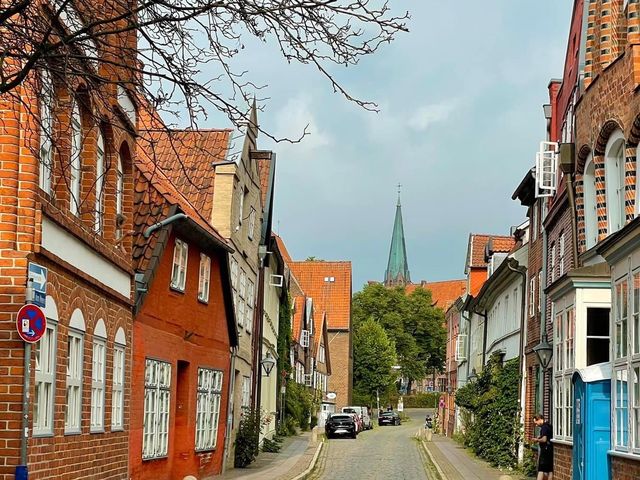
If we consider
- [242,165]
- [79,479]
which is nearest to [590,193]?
[242,165]

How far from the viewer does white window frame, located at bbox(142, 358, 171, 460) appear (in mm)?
21109

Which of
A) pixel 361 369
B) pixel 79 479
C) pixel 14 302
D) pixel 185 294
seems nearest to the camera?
pixel 14 302

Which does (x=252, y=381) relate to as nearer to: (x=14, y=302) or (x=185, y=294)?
(x=185, y=294)

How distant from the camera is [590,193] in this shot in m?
24.1

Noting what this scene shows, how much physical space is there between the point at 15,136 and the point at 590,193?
1482 centimetres

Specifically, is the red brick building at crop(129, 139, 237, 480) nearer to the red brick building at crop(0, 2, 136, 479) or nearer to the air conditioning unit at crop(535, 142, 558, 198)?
the red brick building at crop(0, 2, 136, 479)

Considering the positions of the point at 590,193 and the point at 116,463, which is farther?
the point at 590,193

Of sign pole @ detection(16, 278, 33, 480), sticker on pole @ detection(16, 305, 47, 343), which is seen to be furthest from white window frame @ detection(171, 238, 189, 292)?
sticker on pole @ detection(16, 305, 47, 343)

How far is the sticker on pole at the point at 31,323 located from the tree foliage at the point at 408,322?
311 ft

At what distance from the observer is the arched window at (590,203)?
23.7 m

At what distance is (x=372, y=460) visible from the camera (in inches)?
1489

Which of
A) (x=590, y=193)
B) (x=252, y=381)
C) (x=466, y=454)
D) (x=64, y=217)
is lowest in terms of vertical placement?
(x=466, y=454)

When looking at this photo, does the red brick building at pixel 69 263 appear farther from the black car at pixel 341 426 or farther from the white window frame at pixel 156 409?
the black car at pixel 341 426

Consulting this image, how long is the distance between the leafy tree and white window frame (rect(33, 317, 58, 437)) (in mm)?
82271
